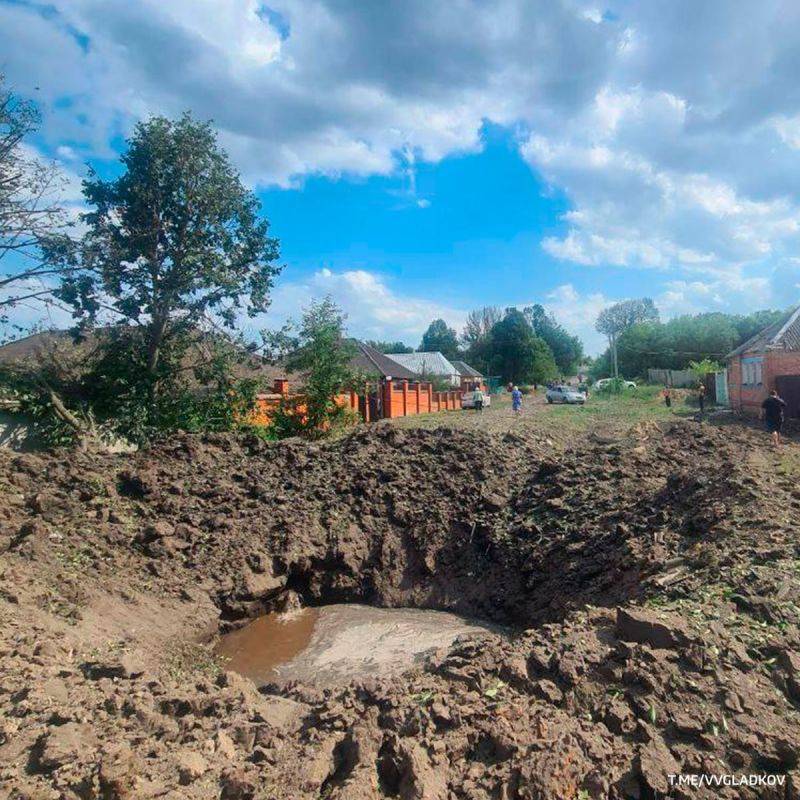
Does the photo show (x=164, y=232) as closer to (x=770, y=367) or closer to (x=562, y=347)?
(x=770, y=367)

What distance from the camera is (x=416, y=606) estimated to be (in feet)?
29.4

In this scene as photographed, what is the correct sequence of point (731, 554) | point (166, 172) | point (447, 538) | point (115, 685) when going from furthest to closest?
1. point (166, 172)
2. point (447, 538)
3. point (731, 554)
4. point (115, 685)

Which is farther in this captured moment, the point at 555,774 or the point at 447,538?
the point at 447,538

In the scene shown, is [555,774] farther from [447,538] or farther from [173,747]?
[447,538]

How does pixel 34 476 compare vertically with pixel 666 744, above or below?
above

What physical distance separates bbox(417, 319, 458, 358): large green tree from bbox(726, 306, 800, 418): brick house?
51.1m

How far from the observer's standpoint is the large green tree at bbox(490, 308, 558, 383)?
56438 mm

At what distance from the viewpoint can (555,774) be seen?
3.32m

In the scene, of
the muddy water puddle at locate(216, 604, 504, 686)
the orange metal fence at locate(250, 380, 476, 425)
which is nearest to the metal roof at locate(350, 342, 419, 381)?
the orange metal fence at locate(250, 380, 476, 425)

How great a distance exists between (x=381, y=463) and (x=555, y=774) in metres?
7.97

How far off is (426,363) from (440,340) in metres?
30.5

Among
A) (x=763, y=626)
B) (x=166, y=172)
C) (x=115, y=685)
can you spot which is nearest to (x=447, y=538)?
(x=763, y=626)

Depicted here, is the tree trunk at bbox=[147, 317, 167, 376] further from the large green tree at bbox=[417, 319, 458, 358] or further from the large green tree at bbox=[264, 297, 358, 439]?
the large green tree at bbox=[417, 319, 458, 358]

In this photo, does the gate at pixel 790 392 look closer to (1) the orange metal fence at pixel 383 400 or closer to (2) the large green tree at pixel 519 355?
(1) the orange metal fence at pixel 383 400
